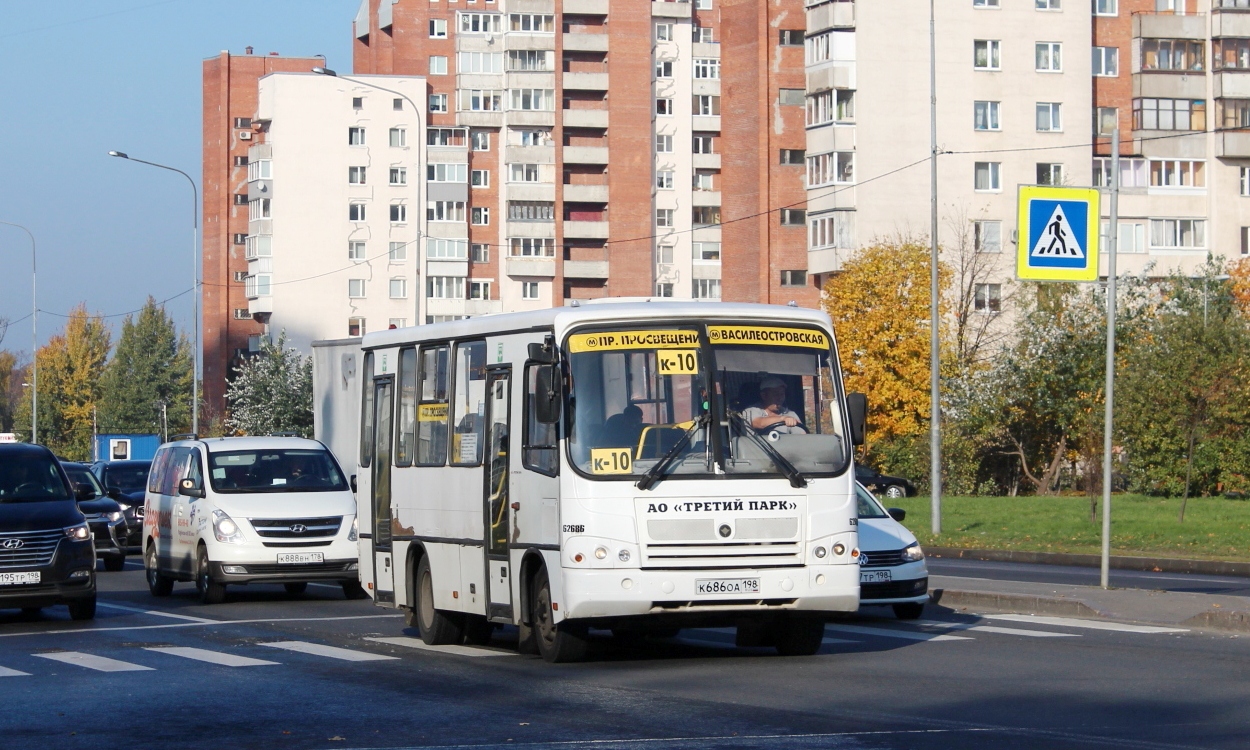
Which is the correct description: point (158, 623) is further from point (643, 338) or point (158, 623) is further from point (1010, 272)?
point (1010, 272)

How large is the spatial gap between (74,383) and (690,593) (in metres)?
131

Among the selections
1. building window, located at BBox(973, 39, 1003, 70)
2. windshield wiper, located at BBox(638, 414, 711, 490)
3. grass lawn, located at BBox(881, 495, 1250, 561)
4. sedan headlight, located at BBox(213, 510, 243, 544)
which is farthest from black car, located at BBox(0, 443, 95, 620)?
building window, located at BBox(973, 39, 1003, 70)

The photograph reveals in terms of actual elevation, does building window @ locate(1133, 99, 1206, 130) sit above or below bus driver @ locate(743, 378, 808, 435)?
above

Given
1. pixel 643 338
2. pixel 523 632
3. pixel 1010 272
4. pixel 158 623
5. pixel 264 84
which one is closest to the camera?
→ pixel 643 338

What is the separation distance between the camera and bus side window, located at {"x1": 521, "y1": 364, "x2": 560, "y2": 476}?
13359 millimetres

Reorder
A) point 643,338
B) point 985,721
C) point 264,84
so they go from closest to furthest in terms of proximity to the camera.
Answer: point 985,721 < point 643,338 < point 264,84

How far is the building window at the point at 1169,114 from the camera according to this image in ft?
266

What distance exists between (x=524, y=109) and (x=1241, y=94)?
42357mm

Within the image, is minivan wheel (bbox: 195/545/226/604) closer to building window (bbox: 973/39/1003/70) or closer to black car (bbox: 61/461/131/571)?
black car (bbox: 61/461/131/571)

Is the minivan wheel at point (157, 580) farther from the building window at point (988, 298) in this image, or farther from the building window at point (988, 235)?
the building window at point (988, 235)

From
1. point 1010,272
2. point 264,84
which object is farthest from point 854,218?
point 264,84

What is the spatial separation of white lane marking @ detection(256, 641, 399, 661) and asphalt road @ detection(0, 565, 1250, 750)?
0.03m

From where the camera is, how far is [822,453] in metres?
13.6

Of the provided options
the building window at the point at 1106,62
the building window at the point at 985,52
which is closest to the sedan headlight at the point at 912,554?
the building window at the point at 985,52
